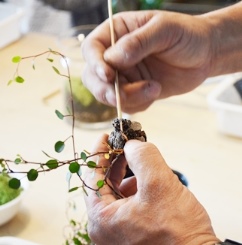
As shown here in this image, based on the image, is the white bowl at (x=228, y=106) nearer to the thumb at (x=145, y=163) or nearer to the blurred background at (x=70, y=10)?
the thumb at (x=145, y=163)

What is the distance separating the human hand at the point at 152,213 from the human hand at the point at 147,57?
0.35 metres

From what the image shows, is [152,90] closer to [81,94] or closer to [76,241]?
[81,94]

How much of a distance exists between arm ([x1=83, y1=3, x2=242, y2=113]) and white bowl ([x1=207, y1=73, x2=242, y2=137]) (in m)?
0.06

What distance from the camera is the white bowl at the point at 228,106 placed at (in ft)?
3.79

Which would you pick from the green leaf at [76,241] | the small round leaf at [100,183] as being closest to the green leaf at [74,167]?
the small round leaf at [100,183]

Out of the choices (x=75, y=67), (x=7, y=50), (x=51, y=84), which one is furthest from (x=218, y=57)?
(x=7, y=50)

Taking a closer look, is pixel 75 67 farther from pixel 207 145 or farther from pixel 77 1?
pixel 77 1

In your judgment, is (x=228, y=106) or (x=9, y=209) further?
(x=228, y=106)

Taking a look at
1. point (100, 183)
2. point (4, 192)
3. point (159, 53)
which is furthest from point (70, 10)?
point (100, 183)

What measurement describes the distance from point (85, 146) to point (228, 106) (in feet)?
1.01

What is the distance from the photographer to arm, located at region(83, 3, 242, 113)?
39.0 inches

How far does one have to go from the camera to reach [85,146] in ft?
3.84

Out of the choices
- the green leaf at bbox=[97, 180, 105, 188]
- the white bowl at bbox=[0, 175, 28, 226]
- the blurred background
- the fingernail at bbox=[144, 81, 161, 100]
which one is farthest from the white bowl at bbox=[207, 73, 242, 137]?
the blurred background

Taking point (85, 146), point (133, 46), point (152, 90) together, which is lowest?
point (85, 146)
